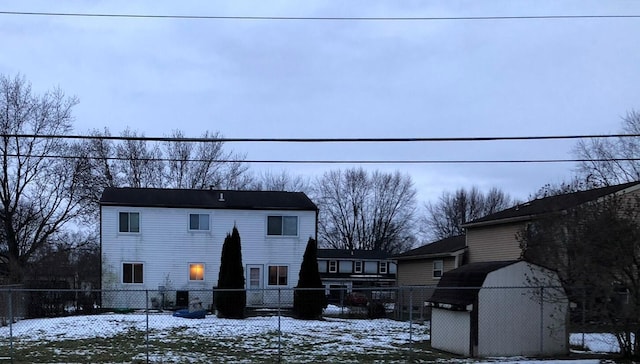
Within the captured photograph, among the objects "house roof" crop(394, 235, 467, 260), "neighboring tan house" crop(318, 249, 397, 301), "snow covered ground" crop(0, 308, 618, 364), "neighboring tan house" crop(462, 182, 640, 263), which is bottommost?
"neighboring tan house" crop(318, 249, 397, 301)

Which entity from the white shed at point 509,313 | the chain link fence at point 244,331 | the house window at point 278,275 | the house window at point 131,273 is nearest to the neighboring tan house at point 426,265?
the chain link fence at point 244,331

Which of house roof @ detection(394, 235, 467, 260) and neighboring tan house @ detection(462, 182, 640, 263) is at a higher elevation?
neighboring tan house @ detection(462, 182, 640, 263)

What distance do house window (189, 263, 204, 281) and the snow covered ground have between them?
18.1 ft

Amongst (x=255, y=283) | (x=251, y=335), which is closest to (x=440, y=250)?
(x=255, y=283)

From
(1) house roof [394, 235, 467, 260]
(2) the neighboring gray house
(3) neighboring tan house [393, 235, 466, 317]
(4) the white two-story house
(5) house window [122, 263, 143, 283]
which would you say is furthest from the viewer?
(1) house roof [394, 235, 467, 260]

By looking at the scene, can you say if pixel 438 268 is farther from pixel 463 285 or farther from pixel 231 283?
pixel 463 285

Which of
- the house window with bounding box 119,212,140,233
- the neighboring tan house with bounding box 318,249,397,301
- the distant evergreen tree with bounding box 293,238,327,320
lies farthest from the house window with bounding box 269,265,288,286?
the neighboring tan house with bounding box 318,249,397,301

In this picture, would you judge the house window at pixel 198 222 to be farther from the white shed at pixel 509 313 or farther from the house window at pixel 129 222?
the white shed at pixel 509 313

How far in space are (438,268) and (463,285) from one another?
18.3 meters

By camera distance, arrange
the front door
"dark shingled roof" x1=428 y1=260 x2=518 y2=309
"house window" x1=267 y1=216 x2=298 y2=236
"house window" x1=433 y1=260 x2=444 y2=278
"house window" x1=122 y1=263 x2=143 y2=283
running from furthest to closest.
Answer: "house window" x1=433 y1=260 x2=444 y2=278 < "house window" x1=267 y1=216 x2=298 y2=236 < the front door < "house window" x1=122 y1=263 x2=143 y2=283 < "dark shingled roof" x1=428 y1=260 x2=518 y2=309

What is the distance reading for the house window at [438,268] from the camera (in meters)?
33.0

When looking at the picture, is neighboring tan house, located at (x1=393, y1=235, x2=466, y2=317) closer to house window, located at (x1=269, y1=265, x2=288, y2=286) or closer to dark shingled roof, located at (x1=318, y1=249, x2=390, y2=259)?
house window, located at (x1=269, y1=265, x2=288, y2=286)

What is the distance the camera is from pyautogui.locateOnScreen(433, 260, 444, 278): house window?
33.0m

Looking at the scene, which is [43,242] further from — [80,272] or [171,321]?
[171,321]
